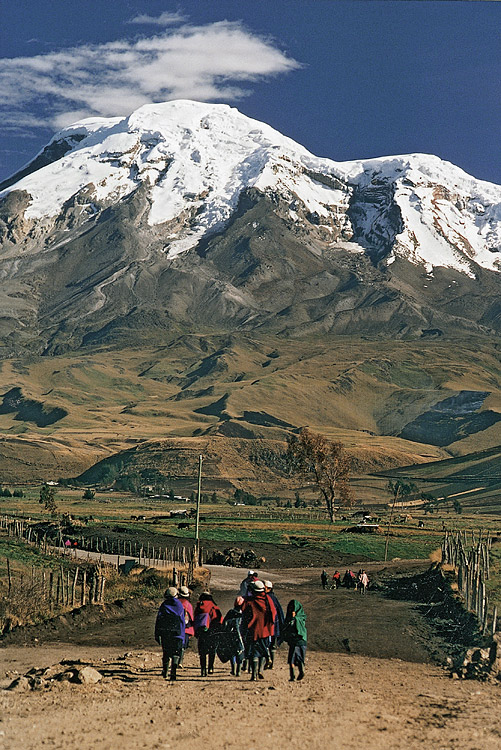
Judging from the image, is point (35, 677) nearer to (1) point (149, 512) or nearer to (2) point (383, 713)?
(2) point (383, 713)

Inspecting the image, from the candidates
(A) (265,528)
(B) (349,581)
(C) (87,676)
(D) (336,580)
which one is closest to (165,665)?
(C) (87,676)

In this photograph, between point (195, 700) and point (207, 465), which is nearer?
point (195, 700)

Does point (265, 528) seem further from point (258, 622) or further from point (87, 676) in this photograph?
point (87, 676)

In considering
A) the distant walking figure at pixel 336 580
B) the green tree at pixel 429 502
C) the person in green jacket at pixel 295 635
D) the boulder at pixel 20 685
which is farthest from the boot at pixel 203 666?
the green tree at pixel 429 502

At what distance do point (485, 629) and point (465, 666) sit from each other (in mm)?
4219

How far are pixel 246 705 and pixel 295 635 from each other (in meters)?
2.92

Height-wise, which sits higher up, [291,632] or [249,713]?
[291,632]

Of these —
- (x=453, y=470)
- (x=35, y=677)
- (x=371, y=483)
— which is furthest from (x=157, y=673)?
(x=453, y=470)

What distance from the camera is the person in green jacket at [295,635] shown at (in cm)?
1969

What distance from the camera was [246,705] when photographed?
55.7 ft

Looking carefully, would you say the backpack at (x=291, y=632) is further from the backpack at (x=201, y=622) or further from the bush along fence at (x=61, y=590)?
the bush along fence at (x=61, y=590)

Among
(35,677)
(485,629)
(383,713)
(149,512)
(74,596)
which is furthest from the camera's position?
(149,512)

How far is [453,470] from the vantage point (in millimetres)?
189250

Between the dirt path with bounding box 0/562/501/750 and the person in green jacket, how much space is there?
38cm
